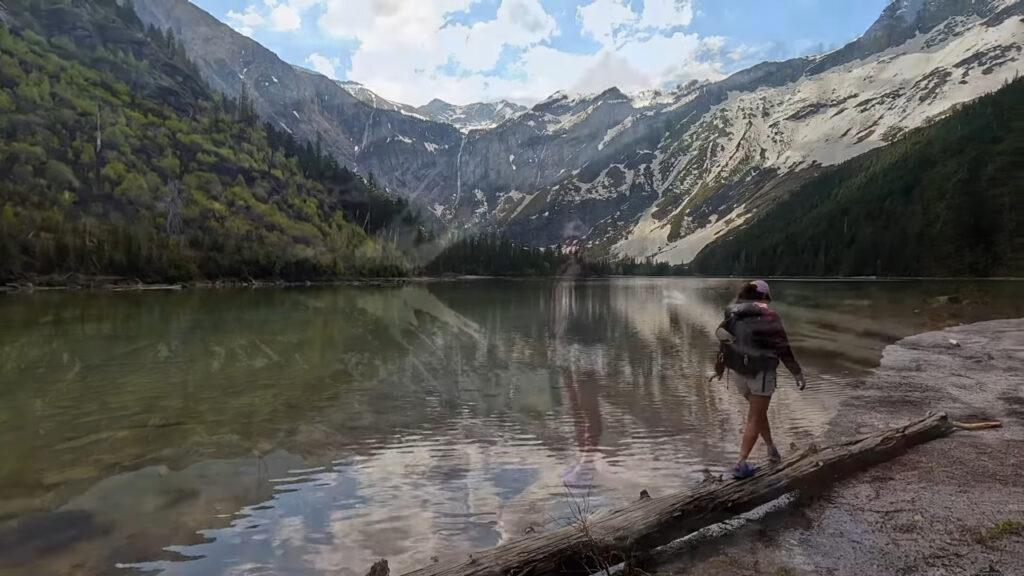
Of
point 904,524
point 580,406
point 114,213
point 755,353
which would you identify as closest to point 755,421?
point 755,353

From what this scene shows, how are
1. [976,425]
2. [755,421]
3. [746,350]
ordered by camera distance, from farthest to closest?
1. [976,425]
2. [755,421]
3. [746,350]

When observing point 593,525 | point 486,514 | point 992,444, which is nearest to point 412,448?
point 486,514

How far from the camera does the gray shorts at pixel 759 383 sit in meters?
10.1

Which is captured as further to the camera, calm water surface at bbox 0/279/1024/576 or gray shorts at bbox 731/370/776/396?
gray shorts at bbox 731/370/776/396

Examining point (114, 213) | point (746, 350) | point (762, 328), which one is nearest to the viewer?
point (762, 328)

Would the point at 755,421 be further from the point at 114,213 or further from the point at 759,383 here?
the point at 114,213

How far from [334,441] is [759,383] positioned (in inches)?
411

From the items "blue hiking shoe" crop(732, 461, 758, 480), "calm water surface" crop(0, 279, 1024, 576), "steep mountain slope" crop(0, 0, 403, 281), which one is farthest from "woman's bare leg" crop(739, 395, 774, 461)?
"steep mountain slope" crop(0, 0, 403, 281)

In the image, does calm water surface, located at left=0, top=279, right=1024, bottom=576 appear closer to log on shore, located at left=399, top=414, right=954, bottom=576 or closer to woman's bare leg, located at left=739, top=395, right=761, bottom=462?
log on shore, located at left=399, top=414, right=954, bottom=576

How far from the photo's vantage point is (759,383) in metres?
10.2

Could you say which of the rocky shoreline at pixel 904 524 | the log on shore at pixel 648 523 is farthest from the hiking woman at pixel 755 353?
the rocky shoreline at pixel 904 524

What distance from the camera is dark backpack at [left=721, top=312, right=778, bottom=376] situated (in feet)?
33.2

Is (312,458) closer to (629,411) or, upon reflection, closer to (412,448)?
(412,448)

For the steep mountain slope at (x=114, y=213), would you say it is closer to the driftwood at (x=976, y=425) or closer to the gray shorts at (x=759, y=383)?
the gray shorts at (x=759, y=383)
